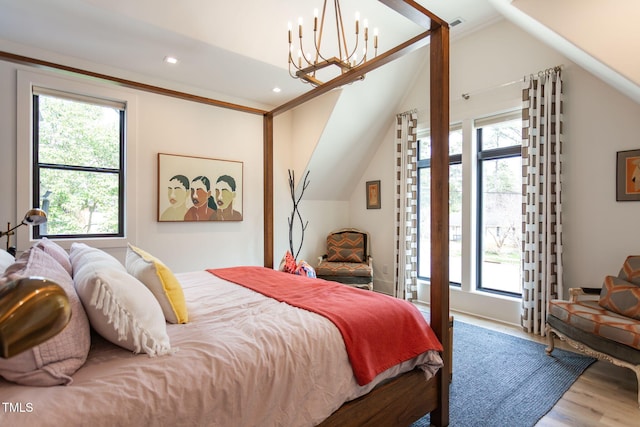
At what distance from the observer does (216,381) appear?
3.66ft

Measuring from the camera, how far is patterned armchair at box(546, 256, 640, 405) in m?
2.18

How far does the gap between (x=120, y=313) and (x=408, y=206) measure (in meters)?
3.81

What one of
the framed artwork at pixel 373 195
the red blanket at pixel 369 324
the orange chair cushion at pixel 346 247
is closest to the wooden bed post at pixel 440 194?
the red blanket at pixel 369 324

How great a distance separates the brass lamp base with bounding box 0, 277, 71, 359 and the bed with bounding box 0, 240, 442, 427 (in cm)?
83

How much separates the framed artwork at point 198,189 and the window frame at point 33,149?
1.00 feet

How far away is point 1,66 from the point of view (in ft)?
9.23

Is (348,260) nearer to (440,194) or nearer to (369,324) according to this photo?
(440,194)

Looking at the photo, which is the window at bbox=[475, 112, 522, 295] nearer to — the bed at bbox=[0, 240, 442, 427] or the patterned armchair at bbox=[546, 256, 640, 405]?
the patterned armchair at bbox=[546, 256, 640, 405]

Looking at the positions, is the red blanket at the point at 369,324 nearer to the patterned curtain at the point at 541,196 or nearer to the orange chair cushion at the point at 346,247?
the patterned curtain at the point at 541,196

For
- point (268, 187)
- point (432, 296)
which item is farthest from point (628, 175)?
point (268, 187)

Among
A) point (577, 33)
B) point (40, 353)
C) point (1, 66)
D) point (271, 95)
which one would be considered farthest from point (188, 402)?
point (271, 95)

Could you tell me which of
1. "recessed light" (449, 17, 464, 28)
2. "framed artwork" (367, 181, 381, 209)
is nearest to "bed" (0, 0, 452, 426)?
"recessed light" (449, 17, 464, 28)

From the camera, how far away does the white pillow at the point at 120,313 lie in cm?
114

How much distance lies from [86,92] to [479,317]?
470 cm
